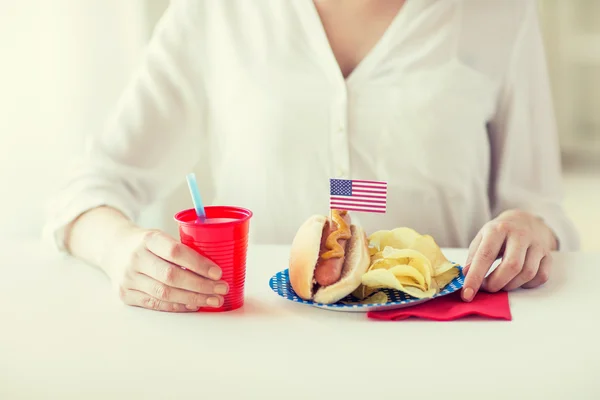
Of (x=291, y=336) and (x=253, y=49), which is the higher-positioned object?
(x=253, y=49)

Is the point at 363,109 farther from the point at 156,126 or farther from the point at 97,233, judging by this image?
the point at 97,233

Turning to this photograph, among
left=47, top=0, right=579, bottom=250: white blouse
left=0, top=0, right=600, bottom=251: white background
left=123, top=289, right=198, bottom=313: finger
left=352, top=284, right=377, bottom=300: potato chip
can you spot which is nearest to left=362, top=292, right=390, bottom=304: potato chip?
left=352, top=284, right=377, bottom=300: potato chip

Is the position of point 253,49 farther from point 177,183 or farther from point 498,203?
point 498,203

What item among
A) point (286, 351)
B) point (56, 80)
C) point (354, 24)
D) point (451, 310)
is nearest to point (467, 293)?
point (451, 310)

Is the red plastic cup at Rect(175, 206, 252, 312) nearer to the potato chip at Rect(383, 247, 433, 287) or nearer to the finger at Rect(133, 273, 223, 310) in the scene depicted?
the finger at Rect(133, 273, 223, 310)

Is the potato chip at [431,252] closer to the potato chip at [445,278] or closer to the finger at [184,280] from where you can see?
the potato chip at [445,278]

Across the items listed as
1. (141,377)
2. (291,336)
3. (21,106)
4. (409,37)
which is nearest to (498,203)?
(409,37)
